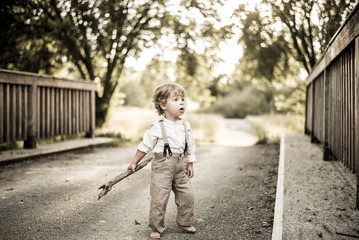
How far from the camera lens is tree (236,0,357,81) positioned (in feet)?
31.9

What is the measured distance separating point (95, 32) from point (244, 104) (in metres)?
25.6

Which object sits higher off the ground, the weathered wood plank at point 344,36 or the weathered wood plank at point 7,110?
the weathered wood plank at point 344,36

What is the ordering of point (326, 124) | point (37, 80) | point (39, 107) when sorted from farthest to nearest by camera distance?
point (39, 107), point (37, 80), point (326, 124)

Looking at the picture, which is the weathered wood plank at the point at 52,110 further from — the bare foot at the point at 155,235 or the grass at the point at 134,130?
the bare foot at the point at 155,235

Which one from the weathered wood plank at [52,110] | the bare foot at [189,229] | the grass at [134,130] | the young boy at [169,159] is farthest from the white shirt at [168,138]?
the grass at [134,130]

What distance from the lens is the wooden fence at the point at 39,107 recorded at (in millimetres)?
7535

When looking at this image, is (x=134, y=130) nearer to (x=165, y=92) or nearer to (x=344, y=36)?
(x=344, y=36)

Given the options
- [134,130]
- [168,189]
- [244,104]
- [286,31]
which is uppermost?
[286,31]

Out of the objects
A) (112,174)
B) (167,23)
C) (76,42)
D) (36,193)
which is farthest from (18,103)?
(167,23)

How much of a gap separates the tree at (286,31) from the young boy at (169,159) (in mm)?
7172

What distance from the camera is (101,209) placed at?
441 cm

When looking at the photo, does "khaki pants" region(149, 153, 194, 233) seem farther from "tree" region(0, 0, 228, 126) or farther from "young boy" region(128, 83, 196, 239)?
"tree" region(0, 0, 228, 126)

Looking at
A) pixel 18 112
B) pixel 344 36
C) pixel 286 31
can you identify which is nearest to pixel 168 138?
pixel 344 36

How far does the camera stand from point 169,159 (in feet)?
11.7
